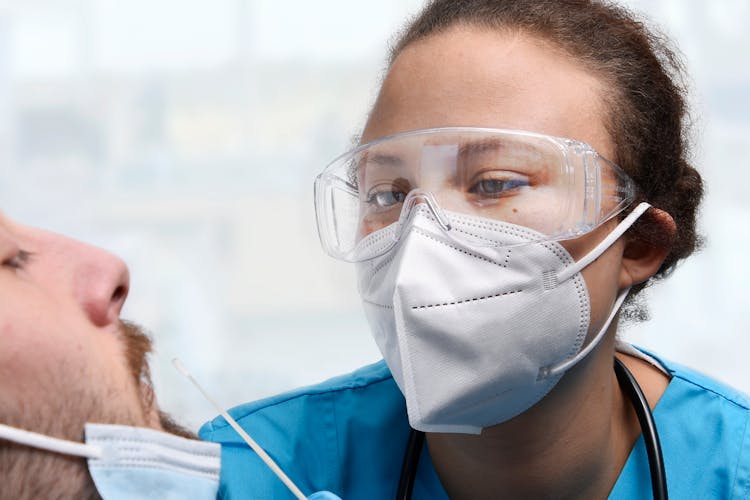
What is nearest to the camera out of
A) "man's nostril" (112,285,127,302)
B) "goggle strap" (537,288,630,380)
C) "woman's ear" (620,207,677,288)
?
"man's nostril" (112,285,127,302)

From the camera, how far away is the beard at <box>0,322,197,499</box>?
1.00m

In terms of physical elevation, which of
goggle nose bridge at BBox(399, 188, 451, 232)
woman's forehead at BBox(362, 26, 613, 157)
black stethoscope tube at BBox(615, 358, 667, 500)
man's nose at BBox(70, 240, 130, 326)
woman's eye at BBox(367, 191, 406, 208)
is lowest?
black stethoscope tube at BBox(615, 358, 667, 500)

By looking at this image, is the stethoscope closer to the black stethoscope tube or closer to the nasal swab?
the black stethoscope tube

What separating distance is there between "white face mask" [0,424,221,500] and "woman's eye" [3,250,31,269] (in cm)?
21

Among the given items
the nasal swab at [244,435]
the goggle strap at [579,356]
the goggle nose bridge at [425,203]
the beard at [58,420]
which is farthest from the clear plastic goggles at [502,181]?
the beard at [58,420]

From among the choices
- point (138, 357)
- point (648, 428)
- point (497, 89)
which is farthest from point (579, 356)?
point (138, 357)

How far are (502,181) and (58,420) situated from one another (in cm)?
63

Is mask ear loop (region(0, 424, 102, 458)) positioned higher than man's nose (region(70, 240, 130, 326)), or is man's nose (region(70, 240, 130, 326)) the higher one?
man's nose (region(70, 240, 130, 326))

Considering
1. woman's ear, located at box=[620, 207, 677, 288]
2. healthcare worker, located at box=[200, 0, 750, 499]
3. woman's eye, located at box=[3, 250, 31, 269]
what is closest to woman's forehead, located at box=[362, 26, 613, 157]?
healthcare worker, located at box=[200, 0, 750, 499]

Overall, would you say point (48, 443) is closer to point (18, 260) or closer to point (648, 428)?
point (18, 260)

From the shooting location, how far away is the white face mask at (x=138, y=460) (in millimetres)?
1026

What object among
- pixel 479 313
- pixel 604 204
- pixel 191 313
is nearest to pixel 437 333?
pixel 479 313

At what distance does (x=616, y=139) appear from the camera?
1359 mm

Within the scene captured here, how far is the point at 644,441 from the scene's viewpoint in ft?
4.99
